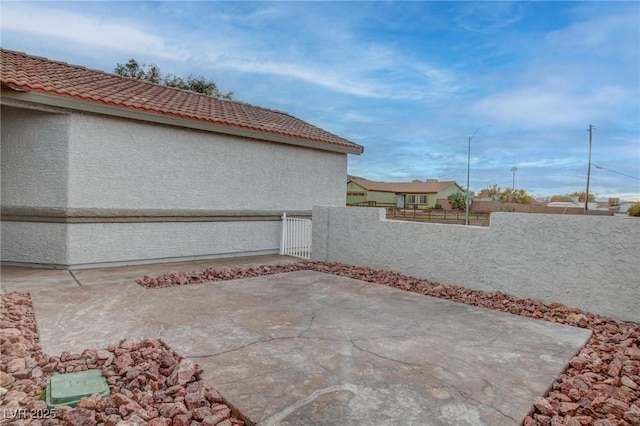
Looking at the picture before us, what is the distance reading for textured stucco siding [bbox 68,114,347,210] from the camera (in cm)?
718

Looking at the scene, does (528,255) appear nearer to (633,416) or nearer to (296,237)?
(633,416)

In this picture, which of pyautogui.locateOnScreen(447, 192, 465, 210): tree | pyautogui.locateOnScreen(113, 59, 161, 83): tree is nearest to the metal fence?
pyautogui.locateOnScreen(447, 192, 465, 210): tree

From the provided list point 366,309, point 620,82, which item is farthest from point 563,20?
point 366,309

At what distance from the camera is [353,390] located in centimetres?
267

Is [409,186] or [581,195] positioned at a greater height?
[409,186]

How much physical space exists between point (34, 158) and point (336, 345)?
702cm

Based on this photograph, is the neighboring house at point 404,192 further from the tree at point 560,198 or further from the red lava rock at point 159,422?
the red lava rock at point 159,422

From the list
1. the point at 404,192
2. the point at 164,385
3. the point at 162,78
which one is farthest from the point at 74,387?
the point at 404,192

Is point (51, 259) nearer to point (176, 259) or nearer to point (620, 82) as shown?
point (176, 259)

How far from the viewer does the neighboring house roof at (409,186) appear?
53013mm

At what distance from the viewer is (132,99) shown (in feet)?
25.8

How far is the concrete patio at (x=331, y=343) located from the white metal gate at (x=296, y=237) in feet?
11.5

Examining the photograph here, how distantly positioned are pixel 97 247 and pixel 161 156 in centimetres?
227

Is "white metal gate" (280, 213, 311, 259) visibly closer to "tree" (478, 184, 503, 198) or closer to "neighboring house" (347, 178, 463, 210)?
"neighboring house" (347, 178, 463, 210)
